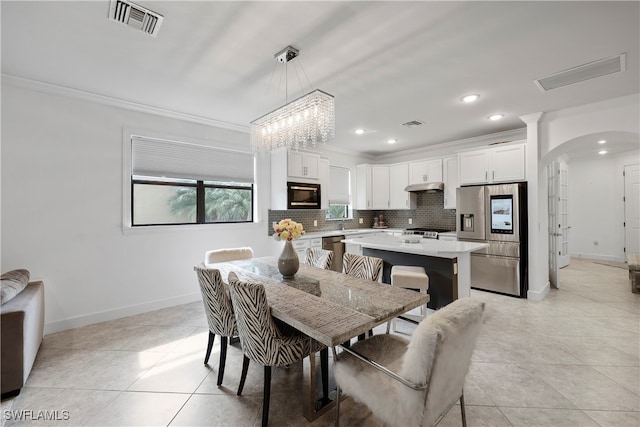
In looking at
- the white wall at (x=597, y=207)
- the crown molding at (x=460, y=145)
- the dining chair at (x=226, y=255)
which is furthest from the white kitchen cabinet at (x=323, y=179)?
the white wall at (x=597, y=207)

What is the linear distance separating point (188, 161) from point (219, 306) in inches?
103

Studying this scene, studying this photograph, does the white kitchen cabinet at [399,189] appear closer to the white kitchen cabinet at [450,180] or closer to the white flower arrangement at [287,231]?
the white kitchen cabinet at [450,180]

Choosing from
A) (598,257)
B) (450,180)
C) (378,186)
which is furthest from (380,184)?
(598,257)

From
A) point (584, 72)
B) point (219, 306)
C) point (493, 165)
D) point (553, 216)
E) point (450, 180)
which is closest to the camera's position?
point (219, 306)

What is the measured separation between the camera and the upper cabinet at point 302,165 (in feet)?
15.5

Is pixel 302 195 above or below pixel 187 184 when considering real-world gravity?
below

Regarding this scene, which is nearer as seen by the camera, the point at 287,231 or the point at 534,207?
the point at 287,231

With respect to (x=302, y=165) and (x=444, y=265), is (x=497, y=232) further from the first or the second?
(x=302, y=165)

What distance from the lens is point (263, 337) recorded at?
171 cm

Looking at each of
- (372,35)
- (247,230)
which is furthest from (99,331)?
(372,35)

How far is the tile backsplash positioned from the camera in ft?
17.5

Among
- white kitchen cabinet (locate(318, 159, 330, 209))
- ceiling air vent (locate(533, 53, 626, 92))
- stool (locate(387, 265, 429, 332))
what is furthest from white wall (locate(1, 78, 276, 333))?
ceiling air vent (locate(533, 53, 626, 92))

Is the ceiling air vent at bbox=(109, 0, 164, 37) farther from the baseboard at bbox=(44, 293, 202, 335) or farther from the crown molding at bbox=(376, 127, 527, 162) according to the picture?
the crown molding at bbox=(376, 127, 527, 162)

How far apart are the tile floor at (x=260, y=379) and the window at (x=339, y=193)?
332cm
